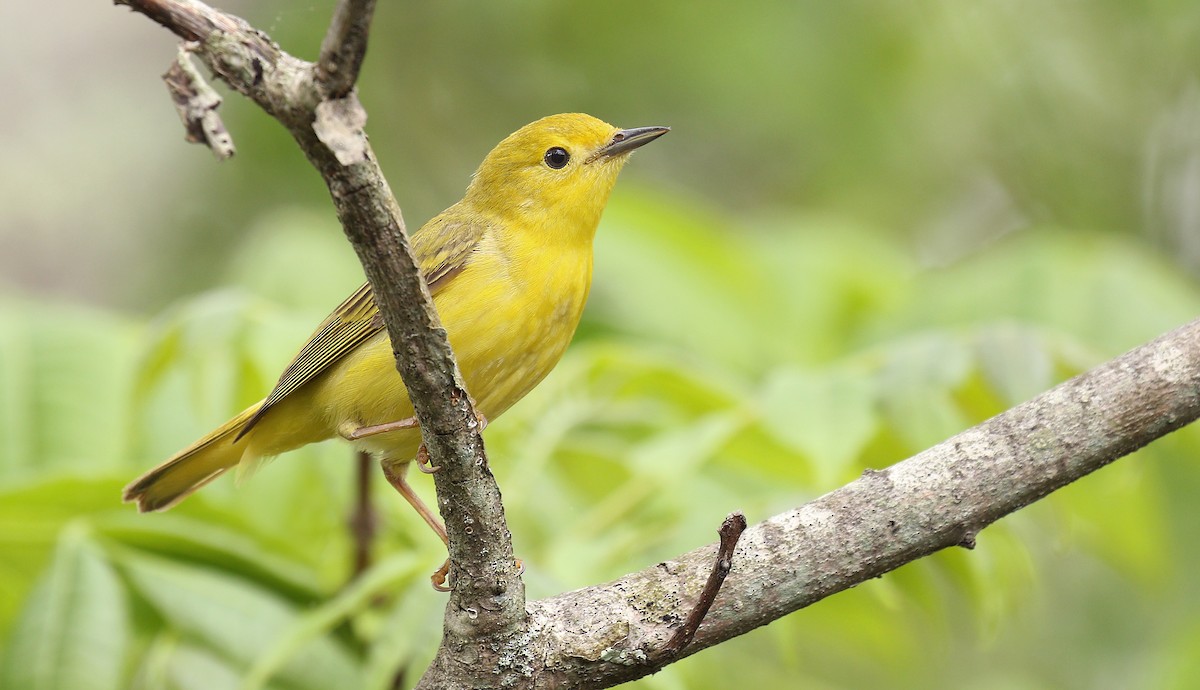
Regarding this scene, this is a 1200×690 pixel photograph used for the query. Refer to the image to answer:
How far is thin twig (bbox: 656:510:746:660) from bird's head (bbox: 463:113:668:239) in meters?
1.68

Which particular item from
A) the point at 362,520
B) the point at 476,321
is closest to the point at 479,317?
the point at 476,321

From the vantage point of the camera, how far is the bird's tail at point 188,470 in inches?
150

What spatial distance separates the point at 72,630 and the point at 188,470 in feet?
2.06

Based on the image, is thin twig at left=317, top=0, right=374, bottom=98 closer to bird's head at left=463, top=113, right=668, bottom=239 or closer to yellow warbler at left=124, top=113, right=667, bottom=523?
yellow warbler at left=124, top=113, right=667, bottom=523

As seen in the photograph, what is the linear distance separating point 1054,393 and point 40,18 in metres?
8.90

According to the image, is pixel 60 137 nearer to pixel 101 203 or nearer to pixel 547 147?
pixel 101 203

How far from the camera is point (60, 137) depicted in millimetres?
10008

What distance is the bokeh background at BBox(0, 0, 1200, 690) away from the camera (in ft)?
12.3

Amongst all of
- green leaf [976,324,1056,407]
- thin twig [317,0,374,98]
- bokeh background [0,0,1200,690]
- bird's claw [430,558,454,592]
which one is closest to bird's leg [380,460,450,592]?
bokeh background [0,0,1200,690]

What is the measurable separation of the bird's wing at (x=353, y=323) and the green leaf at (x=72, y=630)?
58 cm

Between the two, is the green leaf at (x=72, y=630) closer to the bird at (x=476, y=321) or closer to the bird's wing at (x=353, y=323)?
the bird at (x=476, y=321)

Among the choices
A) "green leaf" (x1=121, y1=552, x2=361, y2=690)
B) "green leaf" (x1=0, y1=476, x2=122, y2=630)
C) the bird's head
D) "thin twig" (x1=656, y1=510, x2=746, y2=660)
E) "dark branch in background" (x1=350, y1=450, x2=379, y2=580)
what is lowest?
"thin twig" (x1=656, y1=510, x2=746, y2=660)

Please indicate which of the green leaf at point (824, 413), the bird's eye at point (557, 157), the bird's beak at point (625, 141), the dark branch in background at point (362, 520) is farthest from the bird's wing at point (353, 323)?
the green leaf at point (824, 413)

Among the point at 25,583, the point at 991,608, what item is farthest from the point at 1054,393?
the point at 25,583
